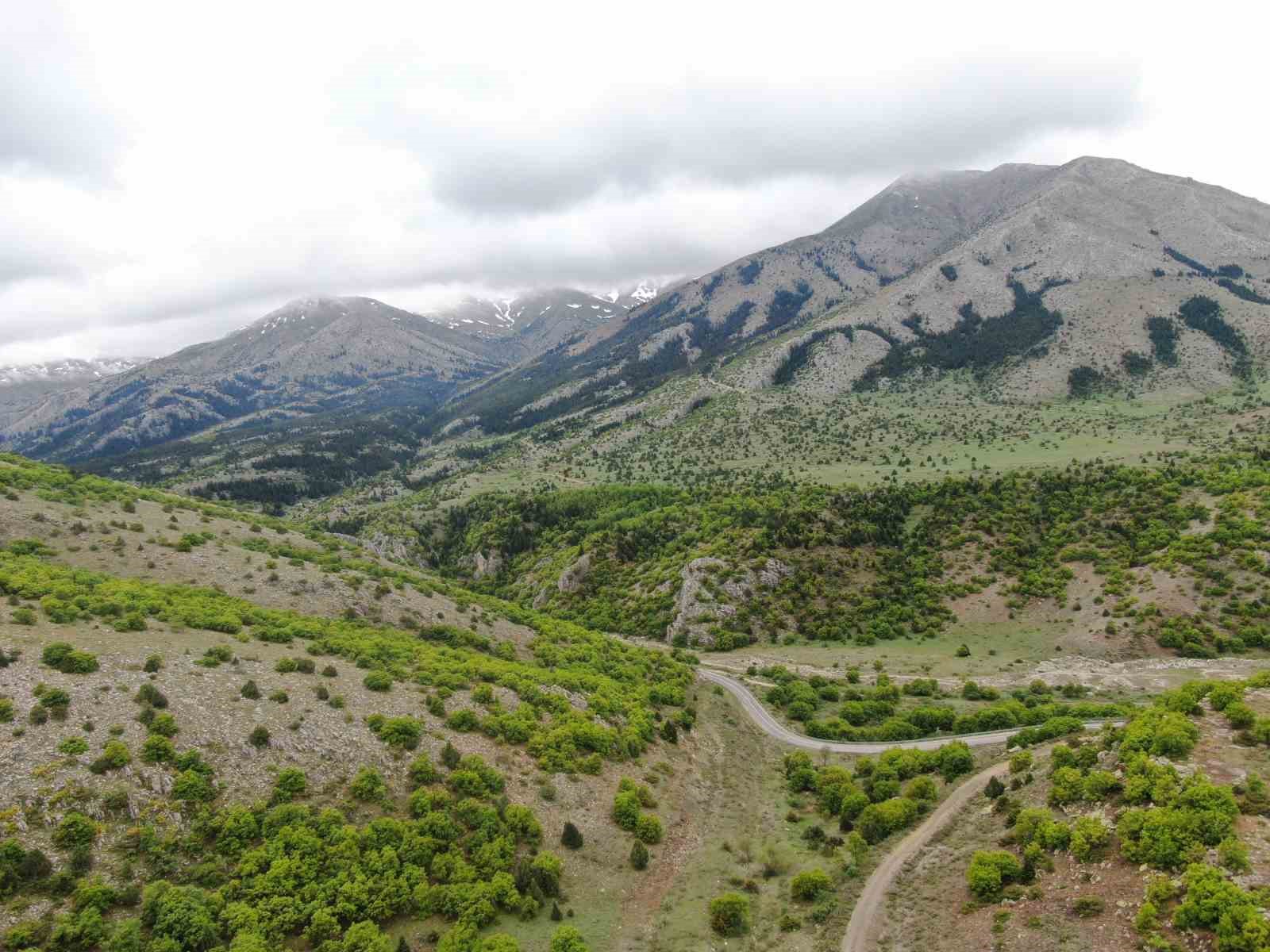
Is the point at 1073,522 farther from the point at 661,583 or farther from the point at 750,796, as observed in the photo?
the point at 750,796

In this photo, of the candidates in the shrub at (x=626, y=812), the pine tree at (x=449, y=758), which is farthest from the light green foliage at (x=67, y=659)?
the shrub at (x=626, y=812)

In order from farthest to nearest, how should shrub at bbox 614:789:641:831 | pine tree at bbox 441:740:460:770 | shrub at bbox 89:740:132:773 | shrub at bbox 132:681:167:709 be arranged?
shrub at bbox 614:789:641:831
pine tree at bbox 441:740:460:770
shrub at bbox 132:681:167:709
shrub at bbox 89:740:132:773

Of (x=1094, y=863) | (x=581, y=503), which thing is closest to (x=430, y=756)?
(x=1094, y=863)

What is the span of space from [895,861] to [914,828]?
14.0 feet

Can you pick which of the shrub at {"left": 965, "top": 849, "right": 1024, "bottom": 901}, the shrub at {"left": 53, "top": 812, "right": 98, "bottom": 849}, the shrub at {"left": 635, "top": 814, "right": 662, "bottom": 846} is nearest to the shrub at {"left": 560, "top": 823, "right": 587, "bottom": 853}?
the shrub at {"left": 635, "top": 814, "right": 662, "bottom": 846}

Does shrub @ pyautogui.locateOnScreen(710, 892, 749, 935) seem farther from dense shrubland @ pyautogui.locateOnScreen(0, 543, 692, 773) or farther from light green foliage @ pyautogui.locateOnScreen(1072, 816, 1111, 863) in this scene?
light green foliage @ pyautogui.locateOnScreen(1072, 816, 1111, 863)

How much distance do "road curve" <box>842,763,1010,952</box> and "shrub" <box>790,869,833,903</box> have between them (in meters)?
2.07

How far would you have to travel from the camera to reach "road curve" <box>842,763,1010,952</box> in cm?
3180

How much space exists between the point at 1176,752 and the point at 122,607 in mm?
72295

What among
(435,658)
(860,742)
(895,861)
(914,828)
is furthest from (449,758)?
(860,742)

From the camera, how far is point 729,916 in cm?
3312

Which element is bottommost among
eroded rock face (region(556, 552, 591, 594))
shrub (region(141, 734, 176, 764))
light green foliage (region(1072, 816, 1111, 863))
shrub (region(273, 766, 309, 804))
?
eroded rock face (region(556, 552, 591, 594))

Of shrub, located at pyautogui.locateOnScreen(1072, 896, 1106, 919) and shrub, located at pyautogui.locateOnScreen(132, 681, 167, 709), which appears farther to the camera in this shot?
shrub, located at pyautogui.locateOnScreen(132, 681, 167, 709)

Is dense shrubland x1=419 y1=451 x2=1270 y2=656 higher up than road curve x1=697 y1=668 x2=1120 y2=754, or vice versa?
dense shrubland x1=419 y1=451 x2=1270 y2=656
